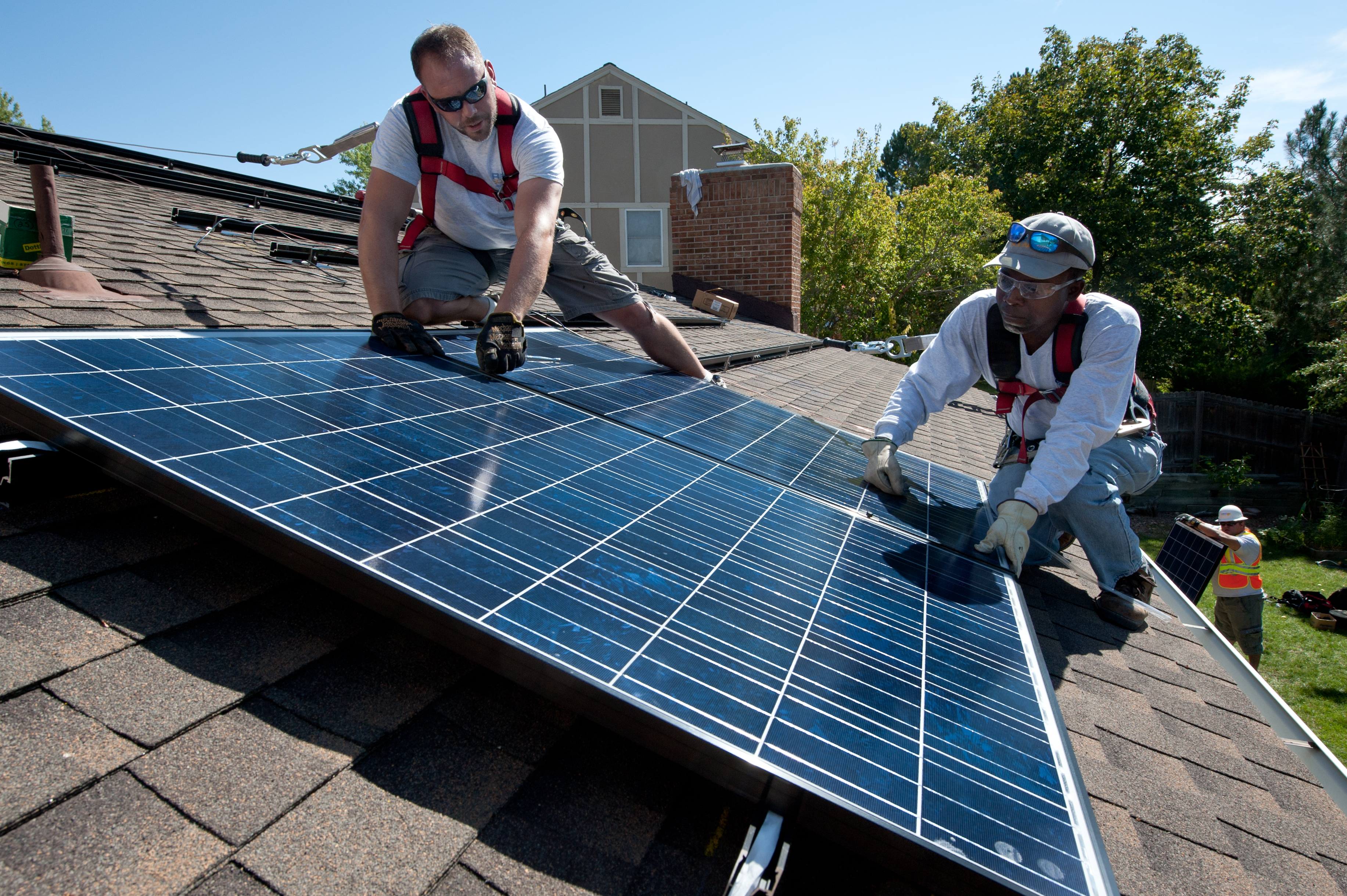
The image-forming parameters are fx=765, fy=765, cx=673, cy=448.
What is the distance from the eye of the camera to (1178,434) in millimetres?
29375

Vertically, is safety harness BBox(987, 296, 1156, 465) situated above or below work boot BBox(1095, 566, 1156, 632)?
above

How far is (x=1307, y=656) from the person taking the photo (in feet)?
51.0

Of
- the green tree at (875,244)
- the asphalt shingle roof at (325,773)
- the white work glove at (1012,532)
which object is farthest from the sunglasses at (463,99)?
the green tree at (875,244)

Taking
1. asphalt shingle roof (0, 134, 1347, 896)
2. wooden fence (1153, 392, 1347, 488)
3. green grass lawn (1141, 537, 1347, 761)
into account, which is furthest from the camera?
wooden fence (1153, 392, 1347, 488)

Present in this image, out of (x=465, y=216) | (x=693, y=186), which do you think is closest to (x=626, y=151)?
(x=693, y=186)

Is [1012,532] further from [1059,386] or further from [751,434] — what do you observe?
[751,434]

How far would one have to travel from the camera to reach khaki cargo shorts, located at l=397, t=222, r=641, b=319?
4523 mm

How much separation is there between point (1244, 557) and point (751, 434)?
11.7m

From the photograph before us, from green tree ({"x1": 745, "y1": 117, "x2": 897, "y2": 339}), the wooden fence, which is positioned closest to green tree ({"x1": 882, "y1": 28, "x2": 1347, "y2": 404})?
the wooden fence

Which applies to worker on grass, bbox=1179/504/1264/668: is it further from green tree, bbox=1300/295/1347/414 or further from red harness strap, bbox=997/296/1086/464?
green tree, bbox=1300/295/1347/414

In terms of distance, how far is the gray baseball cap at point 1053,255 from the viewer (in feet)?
12.2

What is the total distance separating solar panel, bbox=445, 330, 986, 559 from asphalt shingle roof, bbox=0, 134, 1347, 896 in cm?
126

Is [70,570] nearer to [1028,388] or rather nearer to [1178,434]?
[1028,388]

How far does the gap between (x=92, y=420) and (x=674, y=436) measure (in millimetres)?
2224
